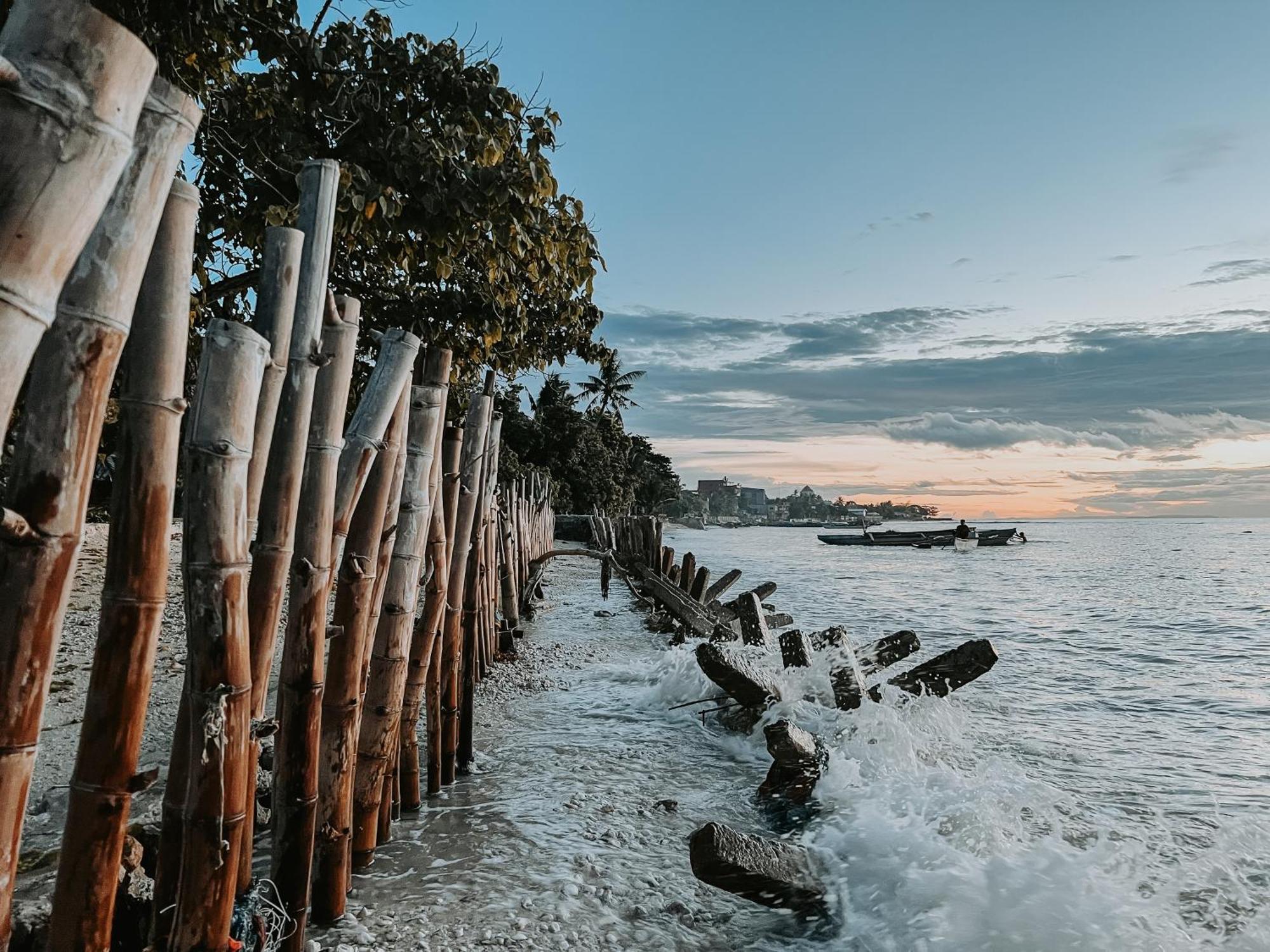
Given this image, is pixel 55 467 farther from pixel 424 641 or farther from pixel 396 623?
pixel 424 641

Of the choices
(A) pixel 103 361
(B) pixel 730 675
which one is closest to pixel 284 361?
(A) pixel 103 361

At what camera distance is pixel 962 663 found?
7.32m

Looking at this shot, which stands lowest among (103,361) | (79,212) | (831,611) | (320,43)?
(831,611)

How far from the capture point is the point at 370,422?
3.37 m

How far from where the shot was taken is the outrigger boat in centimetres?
6209

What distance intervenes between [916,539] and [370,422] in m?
62.7

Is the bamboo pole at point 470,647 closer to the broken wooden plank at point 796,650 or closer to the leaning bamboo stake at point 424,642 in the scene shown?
the leaning bamboo stake at point 424,642

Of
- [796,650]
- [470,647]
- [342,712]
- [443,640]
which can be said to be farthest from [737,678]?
[342,712]

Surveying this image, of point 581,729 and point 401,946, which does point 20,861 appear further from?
point 581,729

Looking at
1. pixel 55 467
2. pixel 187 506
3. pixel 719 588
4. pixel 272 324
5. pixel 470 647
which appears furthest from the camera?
pixel 719 588

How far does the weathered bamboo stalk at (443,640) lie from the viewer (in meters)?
4.80

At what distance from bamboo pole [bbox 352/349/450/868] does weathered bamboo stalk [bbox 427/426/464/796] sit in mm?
572

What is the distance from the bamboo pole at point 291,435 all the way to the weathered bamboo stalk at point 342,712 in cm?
54

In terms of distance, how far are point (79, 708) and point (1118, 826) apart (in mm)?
7882
